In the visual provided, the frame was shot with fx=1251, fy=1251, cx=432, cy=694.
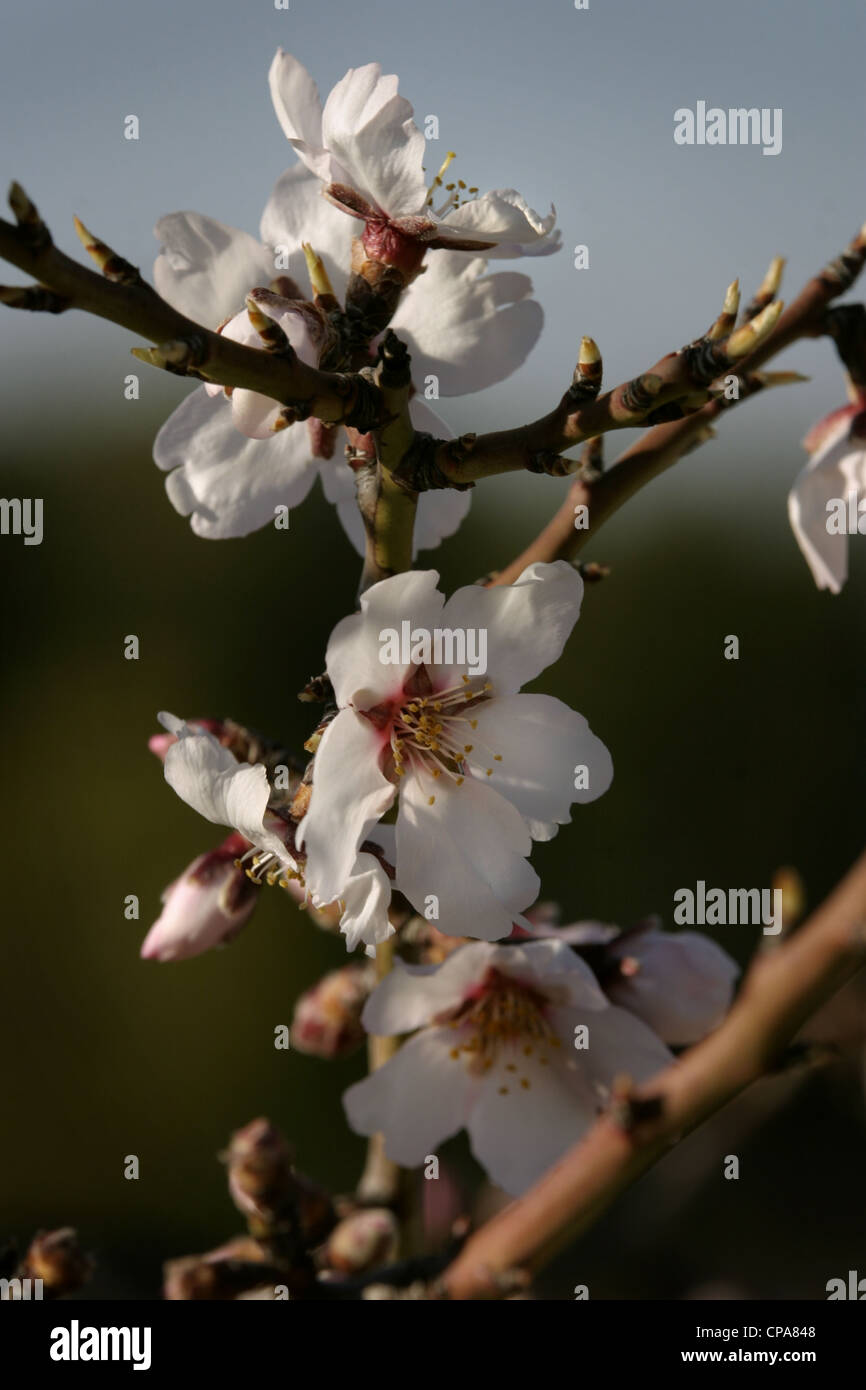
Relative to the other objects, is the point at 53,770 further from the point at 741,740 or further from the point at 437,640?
the point at 437,640

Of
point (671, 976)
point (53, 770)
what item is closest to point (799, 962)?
point (671, 976)

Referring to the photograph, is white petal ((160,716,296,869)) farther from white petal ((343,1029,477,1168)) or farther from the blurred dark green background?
the blurred dark green background

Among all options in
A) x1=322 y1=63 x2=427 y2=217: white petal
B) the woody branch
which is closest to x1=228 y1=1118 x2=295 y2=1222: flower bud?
the woody branch

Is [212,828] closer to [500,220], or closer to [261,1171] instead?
[261,1171]

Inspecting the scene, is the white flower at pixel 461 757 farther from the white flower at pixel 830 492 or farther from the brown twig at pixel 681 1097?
the white flower at pixel 830 492

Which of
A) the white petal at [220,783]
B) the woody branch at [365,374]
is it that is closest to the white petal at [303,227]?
the woody branch at [365,374]
